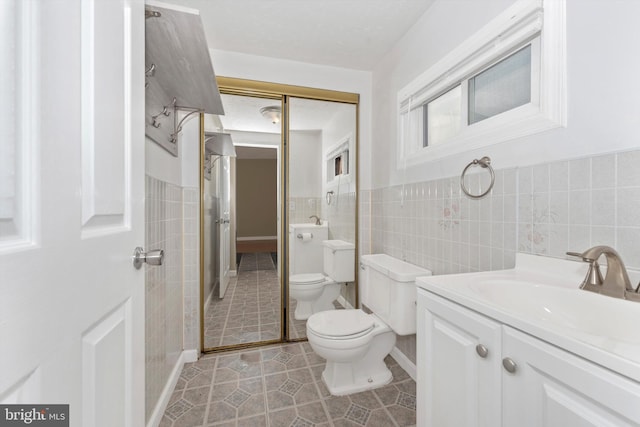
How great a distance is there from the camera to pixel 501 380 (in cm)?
72

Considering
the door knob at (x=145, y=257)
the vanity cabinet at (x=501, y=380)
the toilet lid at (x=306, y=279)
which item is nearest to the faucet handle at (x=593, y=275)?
the vanity cabinet at (x=501, y=380)

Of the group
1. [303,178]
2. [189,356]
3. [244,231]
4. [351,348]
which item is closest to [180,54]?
[303,178]

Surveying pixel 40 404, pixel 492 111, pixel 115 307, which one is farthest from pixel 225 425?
pixel 492 111

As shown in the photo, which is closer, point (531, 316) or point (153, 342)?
point (531, 316)

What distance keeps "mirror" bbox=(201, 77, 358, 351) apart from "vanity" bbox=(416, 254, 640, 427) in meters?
1.39

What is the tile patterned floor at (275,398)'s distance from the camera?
56.6 inches

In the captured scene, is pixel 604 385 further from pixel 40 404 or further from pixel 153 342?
pixel 153 342

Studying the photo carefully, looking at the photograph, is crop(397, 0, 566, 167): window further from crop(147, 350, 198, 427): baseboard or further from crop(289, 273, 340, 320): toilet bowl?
crop(147, 350, 198, 427): baseboard

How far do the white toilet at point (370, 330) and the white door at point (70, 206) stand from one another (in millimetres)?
1052

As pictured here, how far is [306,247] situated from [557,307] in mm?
1724

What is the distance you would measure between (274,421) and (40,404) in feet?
4.40

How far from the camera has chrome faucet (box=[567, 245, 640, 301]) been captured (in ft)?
2.57

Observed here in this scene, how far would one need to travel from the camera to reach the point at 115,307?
622 millimetres

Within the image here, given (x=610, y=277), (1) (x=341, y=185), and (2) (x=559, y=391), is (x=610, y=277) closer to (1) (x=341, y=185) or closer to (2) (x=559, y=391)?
(2) (x=559, y=391)
